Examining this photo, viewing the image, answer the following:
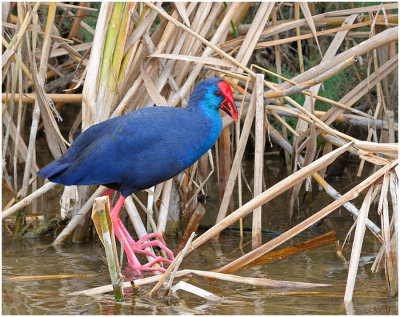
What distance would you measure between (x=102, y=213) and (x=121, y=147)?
1.80 feet

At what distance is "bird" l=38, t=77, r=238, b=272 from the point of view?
7.98ft

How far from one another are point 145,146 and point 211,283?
1.90ft

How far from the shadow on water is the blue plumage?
407 mm

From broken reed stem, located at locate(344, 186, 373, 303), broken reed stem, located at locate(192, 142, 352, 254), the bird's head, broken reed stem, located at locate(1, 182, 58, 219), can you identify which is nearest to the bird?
the bird's head

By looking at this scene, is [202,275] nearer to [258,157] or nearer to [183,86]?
[258,157]

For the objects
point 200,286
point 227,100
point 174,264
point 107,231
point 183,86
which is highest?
point 183,86

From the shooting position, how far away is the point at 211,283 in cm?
246

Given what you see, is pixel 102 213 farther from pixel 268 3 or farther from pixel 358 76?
pixel 358 76

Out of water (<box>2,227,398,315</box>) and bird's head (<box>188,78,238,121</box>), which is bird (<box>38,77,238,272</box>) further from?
water (<box>2,227,398,315</box>)

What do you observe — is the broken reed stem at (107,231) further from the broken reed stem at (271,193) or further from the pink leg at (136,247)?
the pink leg at (136,247)

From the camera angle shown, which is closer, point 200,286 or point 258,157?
point 200,286

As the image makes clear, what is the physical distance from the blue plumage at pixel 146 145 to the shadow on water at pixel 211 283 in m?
0.41

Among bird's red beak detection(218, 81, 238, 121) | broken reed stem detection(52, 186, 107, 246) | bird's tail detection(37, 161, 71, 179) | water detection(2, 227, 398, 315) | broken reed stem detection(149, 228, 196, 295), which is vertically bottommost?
water detection(2, 227, 398, 315)

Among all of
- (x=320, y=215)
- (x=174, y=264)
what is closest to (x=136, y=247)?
(x=174, y=264)
